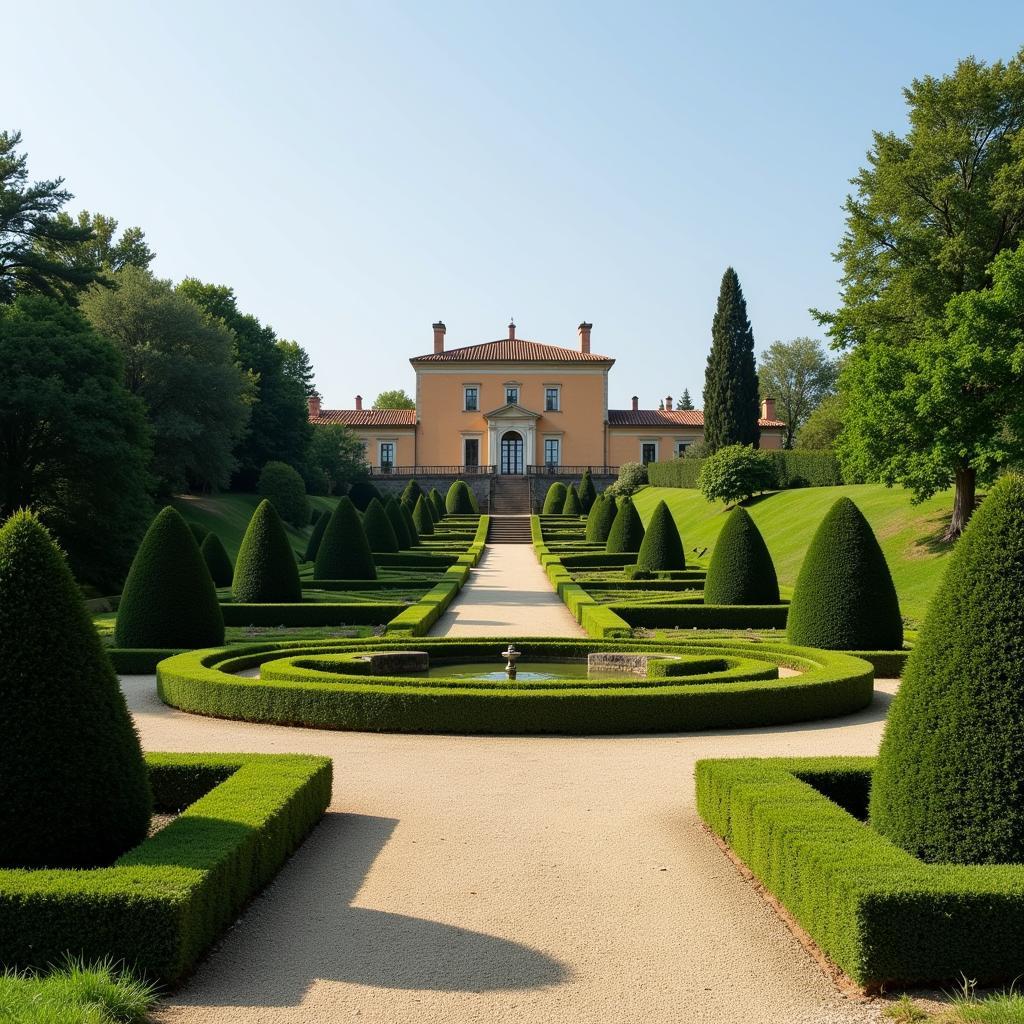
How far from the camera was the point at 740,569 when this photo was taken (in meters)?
17.4

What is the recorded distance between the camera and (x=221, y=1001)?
377cm

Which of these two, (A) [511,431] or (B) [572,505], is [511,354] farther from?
(B) [572,505]

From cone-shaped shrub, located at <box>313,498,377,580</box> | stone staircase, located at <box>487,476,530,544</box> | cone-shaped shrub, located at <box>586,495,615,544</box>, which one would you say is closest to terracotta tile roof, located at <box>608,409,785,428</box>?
stone staircase, located at <box>487,476,530,544</box>

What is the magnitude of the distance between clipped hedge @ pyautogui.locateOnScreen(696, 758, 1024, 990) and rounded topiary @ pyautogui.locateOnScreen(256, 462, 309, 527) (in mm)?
37977

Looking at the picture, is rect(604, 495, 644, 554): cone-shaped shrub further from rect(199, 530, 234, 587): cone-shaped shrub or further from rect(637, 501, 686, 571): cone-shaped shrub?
rect(199, 530, 234, 587): cone-shaped shrub

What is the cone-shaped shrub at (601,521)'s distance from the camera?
35312 millimetres

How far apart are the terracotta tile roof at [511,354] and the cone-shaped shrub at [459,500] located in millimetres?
12969

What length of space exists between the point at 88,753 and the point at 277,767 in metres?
1.67

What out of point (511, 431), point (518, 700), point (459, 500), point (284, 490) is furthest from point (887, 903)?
point (511, 431)

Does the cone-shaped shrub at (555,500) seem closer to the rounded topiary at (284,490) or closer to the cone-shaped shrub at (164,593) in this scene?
the rounded topiary at (284,490)

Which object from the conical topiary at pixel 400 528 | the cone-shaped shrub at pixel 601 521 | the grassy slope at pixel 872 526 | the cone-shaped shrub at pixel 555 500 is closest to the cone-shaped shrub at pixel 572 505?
the cone-shaped shrub at pixel 555 500

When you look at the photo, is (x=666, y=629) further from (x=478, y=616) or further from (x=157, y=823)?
(x=157, y=823)

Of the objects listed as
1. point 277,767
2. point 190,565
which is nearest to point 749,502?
point 190,565

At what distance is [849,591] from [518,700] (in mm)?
5793
